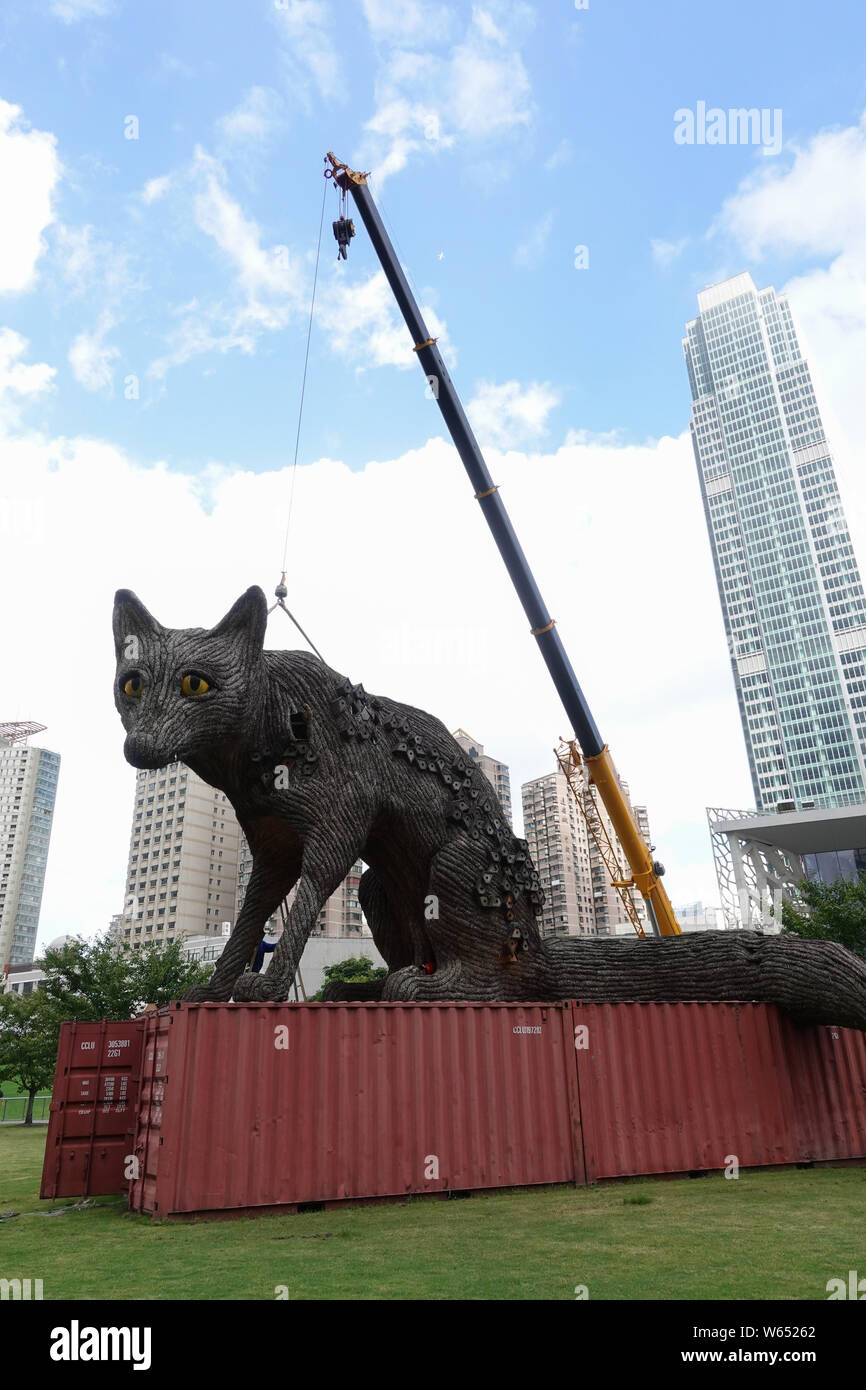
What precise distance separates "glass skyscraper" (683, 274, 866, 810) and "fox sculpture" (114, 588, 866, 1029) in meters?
113

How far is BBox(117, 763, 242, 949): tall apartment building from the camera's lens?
93188 mm

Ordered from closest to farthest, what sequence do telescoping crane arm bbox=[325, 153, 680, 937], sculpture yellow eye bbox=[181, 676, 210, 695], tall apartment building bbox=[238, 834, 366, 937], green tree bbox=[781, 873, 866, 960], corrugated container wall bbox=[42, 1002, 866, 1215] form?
corrugated container wall bbox=[42, 1002, 866, 1215]
sculpture yellow eye bbox=[181, 676, 210, 695]
telescoping crane arm bbox=[325, 153, 680, 937]
green tree bbox=[781, 873, 866, 960]
tall apartment building bbox=[238, 834, 366, 937]

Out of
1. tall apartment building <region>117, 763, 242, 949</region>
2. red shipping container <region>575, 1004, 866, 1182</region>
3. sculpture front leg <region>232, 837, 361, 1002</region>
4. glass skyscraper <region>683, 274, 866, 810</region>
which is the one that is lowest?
red shipping container <region>575, 1004, 866, 1182</region>

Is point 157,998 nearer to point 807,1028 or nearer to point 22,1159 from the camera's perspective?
point 22,1159

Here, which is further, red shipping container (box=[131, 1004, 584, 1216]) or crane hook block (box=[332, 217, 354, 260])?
crane hook block (box=[332, 217, 354, 260])

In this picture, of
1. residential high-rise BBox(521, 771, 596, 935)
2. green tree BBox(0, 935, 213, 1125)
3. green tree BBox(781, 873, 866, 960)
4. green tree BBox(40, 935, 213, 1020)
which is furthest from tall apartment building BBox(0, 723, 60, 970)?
green tree BBox(781, 873, 866, 960)

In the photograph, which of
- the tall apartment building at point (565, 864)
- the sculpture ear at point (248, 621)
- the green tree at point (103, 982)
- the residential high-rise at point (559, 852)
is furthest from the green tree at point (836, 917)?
the residential high-rise at point (559, 852)

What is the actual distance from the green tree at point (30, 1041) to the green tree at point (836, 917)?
2657cm

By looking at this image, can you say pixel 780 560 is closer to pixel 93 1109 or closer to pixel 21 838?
pixel 21 838

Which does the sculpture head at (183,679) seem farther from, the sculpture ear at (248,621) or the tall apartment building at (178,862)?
the tall apartment building at (178,862)

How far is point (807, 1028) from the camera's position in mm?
12617

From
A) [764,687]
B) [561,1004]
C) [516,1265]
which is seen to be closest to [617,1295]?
[516,1265]

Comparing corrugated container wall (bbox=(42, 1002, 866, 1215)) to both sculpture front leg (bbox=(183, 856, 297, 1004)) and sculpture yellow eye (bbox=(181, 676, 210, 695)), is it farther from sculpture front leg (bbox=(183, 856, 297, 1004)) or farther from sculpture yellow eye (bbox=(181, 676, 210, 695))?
sculpture yellow eye (bbox=(181, 676, 210, 695))
